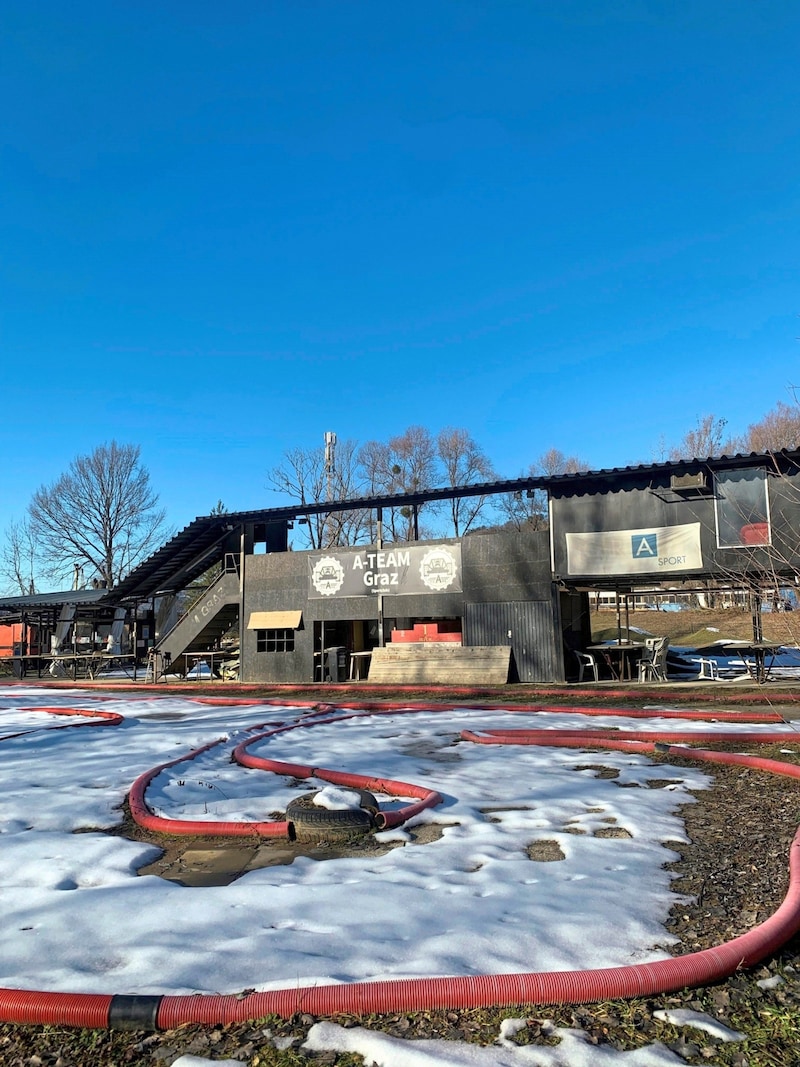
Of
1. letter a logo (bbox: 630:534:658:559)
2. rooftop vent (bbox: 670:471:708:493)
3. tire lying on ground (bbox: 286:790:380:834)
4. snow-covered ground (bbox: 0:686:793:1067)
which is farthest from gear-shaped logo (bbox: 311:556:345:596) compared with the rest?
tire lying on ground (bbox: 286:790:380:834)

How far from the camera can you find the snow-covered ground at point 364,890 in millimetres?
2814

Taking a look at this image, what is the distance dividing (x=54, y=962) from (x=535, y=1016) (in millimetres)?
1979

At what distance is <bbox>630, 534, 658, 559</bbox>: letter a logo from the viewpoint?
1720 cm

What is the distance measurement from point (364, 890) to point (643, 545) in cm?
1500

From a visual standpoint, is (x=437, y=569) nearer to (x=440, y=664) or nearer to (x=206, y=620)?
(x=440, y=664)

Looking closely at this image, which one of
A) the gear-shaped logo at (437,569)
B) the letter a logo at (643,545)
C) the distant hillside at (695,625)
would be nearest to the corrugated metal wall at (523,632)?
the gear-shaped logo at (437,569)

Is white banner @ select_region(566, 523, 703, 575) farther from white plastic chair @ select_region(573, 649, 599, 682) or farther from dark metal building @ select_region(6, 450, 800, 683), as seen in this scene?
white plastic chair @ select_region(573, 649, 599, 682)

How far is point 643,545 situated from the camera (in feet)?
56.7

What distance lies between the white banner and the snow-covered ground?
400 inches

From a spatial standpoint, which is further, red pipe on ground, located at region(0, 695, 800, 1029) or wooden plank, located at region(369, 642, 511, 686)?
wooden plank, located at region(369, 642, 511, 686)

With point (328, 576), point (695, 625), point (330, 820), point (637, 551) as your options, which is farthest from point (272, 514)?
point (695, 625)

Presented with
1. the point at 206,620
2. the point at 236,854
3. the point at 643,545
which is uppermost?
the point at 643,545

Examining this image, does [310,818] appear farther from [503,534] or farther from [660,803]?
[503,534]

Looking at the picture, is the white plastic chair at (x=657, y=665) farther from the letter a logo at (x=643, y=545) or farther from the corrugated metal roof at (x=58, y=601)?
the corrugated metal roof at (x=58, y=601)
